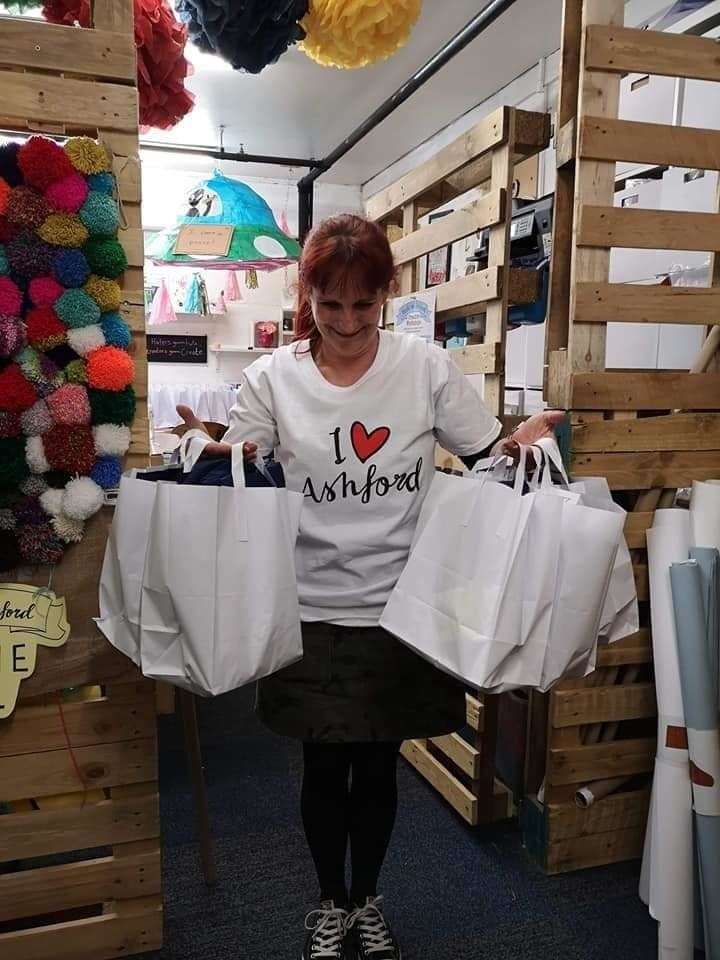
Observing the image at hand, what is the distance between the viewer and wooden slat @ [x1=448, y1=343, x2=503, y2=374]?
197 cm

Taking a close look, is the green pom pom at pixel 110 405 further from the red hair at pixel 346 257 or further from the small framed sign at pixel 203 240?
the small framed sign at pixel 203 240

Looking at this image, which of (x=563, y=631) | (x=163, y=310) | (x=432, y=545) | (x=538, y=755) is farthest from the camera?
(x=163, y=310)

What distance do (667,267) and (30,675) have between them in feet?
7.30

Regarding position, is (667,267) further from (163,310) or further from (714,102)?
(163,310)

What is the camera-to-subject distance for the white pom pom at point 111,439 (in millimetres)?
1394

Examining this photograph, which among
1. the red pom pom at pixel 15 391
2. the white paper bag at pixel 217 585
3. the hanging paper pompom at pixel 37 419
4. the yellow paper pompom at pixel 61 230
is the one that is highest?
the yellow paper pompom at pixel 61 230

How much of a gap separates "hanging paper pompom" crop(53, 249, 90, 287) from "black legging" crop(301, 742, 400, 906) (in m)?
0.99

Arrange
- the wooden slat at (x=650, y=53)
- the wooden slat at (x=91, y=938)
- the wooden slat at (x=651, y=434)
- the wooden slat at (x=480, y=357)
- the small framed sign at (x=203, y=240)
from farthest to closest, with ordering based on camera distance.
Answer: the small framed sign at (x=203, y=240)
the wooden slat at (x=480, y=357)
the wooden slat at (x=651, y=434)
the wooden slat at (x=650, y=53)
the wooden slat at (x=91, y=938)

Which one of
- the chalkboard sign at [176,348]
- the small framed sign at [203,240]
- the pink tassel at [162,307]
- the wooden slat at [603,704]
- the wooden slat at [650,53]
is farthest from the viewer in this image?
the chalkboard sign at [176,348]

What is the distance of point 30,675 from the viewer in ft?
4.69

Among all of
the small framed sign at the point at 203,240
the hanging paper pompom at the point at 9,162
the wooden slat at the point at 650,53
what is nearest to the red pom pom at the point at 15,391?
the hanging paper pompom at the point at 9,162

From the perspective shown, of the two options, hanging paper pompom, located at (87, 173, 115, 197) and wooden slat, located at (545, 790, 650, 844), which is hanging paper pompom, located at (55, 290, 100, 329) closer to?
hanging paper pompom, located at (87, 173, 115, 197)

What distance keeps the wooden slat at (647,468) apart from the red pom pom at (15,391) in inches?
46.9

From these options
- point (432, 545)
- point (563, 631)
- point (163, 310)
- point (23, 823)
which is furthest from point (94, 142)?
point (163, 310)
